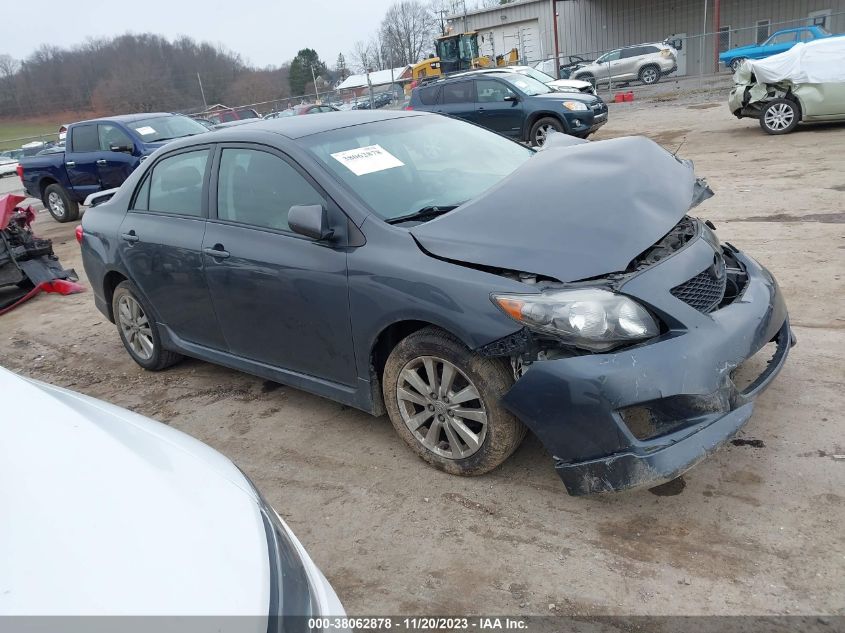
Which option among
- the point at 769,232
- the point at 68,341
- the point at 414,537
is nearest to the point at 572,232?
the point at 414,537

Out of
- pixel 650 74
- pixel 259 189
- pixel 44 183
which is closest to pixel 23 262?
pixel 259 189

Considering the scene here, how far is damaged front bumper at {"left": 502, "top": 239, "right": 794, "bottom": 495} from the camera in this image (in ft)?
8.55

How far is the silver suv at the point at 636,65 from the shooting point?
1179 inches

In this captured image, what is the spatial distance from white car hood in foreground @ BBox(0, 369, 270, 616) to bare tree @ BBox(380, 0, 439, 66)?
8262 centimetres

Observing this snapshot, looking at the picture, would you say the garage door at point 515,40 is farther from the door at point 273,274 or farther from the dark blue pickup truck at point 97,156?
the door at point 273,274

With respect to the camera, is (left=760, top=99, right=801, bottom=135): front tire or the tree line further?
the tree line

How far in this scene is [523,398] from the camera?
9.12 feet

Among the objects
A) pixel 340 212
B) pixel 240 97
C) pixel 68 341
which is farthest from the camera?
pixel 240 97

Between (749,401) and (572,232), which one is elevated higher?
(572,232)

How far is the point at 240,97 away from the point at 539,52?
73.4 feet

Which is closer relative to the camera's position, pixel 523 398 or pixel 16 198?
pixel 523 398

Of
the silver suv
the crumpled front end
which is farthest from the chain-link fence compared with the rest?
the crumpled front end

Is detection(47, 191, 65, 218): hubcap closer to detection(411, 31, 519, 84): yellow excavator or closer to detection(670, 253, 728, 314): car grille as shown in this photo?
detection(670, 253, 728, 314): car grille

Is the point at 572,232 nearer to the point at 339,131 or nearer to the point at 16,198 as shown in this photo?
the point at 339,131
